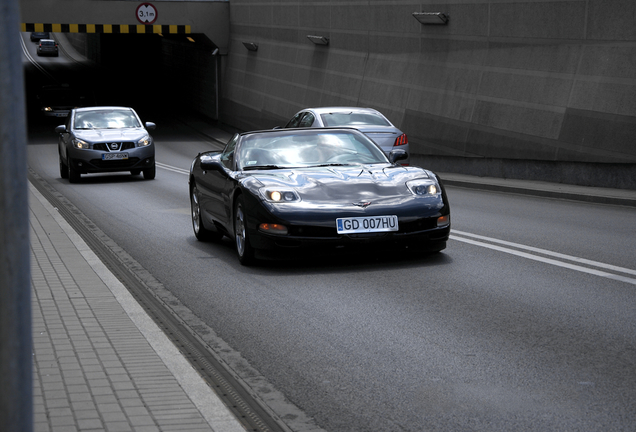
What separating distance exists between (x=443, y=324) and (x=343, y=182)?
2816mm

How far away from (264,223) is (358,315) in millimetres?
2165

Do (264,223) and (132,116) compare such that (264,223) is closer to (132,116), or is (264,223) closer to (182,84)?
(132,116)

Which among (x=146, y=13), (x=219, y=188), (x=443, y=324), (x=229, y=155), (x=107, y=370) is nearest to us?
(x=107, y=370)

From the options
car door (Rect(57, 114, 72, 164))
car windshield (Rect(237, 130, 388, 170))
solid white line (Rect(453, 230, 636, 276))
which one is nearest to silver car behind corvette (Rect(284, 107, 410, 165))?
car door (Rect(57, 114, 72, 164))

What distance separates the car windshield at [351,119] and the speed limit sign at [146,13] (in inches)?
923

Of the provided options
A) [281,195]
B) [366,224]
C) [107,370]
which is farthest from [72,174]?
[107,370]

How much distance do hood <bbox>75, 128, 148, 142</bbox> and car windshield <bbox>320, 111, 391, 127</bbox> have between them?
4.81 meters

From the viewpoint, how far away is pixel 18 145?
2.66m

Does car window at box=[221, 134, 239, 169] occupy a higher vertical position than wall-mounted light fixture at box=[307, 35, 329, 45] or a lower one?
higher

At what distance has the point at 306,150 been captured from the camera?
9.89 m

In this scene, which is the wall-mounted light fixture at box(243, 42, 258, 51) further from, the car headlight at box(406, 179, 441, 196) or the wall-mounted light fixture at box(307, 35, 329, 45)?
the car headlight at box(406, 179, 441, 196)

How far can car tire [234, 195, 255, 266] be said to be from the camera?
352 inches

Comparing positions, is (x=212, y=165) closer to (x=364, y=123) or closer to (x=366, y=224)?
(x=366, y=224)

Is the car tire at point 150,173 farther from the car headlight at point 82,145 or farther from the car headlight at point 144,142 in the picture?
the car headlight at point 82,145
